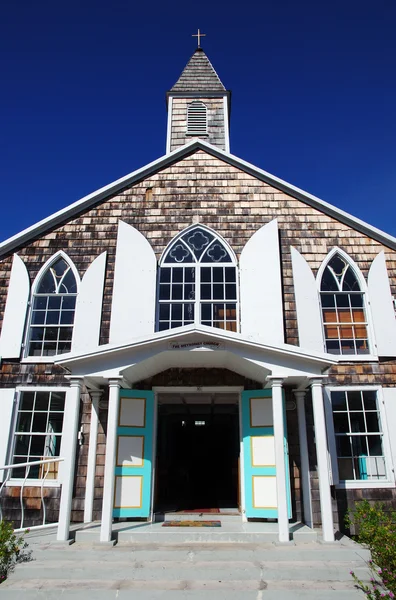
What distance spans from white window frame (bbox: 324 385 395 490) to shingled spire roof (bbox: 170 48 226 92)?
404 inches

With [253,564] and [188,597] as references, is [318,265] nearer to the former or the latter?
[253,564]

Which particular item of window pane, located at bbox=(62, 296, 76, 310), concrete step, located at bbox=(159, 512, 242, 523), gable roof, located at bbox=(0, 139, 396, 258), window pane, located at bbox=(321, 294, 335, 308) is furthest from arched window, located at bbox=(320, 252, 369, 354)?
window pane, located at bbox=(62, 296, 76, 310)

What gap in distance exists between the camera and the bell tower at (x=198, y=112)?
13195 millimetres

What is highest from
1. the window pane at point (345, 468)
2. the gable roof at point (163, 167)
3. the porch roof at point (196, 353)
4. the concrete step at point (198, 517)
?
the gable roof at point (163, 167)

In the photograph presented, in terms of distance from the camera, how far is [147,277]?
8.83m

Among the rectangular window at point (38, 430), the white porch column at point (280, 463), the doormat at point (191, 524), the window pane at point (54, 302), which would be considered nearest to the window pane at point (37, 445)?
the rectangular window at point (38, 430)

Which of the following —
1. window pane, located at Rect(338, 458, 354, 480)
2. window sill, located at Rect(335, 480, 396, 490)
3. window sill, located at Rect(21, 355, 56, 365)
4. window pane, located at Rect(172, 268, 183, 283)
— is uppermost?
window pane, located at Rect(172, 268, 183, 283)

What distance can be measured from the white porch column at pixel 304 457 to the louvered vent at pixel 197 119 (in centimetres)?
→ 904

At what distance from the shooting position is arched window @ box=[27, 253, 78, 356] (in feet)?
28.5

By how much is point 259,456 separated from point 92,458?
2.94 meters

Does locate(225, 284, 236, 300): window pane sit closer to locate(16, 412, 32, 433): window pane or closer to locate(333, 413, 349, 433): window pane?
locate(333, 413, 349, 433): window pane

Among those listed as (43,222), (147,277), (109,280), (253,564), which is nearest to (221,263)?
(147,277)

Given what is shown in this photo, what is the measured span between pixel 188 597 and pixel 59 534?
2.54 meters

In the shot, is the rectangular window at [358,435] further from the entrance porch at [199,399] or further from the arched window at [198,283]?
the arched window at [198,283]
